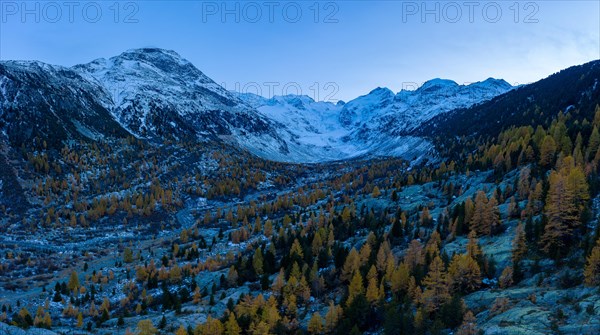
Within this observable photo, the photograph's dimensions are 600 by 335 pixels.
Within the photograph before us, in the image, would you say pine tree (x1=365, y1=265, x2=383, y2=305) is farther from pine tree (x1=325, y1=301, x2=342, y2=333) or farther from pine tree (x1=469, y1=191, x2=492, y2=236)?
pine tree (x1=469, y1=191, x2=492, y2=236)

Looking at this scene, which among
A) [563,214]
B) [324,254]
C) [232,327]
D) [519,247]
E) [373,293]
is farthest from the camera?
[324,254]

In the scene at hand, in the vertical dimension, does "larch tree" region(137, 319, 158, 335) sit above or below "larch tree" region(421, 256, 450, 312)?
below

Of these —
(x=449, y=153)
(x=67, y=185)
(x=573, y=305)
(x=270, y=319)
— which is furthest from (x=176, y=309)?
(x=449, y=153)

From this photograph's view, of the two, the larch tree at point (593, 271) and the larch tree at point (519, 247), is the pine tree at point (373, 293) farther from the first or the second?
the larch tree at point (593, 271)

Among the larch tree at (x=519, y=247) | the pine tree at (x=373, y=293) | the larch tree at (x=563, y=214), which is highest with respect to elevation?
the larch tree at (x=563, y=214)

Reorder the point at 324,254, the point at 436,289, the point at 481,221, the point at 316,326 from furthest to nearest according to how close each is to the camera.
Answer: the point at 324,254, the point at 481,221, the point at 316,326, the point at 436,289

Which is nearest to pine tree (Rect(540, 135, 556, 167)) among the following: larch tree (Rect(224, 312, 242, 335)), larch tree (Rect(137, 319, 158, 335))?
larch tree (Rect(224, 312, 242, 335))

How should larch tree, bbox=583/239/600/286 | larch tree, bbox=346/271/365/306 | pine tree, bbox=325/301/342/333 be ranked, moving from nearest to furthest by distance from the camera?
larch tree, bbox=583/239/600/286
pine tree, bbox=325/301/342/333
larch tree, bbox=346/271/365/306

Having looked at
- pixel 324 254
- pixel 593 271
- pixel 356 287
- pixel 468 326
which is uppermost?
pixel 593 271

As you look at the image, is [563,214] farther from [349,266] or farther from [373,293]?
[349,266]

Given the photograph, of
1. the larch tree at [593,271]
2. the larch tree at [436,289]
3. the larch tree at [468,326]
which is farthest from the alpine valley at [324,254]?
the larch tree at [468,326]

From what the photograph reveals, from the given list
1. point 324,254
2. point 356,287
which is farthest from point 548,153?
point 356,287
